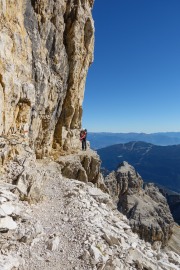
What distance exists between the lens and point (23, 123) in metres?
26.6

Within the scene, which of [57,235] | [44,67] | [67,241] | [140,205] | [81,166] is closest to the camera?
[67,241]

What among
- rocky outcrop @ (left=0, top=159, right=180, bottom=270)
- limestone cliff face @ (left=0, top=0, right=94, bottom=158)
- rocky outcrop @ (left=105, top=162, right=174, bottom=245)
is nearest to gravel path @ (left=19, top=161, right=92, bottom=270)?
rocky outcrop @ (left=0, top=159, right=180, bottom=270)

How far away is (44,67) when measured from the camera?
3306 centimetres

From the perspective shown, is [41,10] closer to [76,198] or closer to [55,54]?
[55,54]

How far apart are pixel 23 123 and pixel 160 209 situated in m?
99.3

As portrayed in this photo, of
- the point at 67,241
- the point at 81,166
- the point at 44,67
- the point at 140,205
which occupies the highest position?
the point at 44,67

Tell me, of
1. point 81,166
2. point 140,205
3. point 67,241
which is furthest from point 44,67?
point 140,205

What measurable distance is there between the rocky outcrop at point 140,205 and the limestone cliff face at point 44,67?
63398 millimetres

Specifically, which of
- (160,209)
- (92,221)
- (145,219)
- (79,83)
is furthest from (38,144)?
(160,209)

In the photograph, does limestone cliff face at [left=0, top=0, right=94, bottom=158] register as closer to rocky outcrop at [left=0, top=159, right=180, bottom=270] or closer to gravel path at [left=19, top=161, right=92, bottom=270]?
gravel path at [left=19, top=161, right=92, bottom=270]

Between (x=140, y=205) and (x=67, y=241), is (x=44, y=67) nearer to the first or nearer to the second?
(x=67, y=241)

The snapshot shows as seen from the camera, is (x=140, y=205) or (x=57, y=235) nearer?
(x=57, y=235)

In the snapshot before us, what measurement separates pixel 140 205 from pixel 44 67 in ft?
290

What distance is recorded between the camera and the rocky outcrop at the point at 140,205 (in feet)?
327
